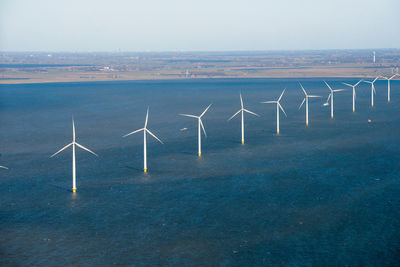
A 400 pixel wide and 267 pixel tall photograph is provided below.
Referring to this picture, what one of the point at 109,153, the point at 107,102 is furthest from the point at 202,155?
the point at 107,102

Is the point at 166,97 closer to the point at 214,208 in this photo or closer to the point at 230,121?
the point at 230,121

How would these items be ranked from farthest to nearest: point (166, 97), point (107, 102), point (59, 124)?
point (166, 97)
point (107, 102)
point (59, 124)

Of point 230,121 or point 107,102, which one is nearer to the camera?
point 230,121

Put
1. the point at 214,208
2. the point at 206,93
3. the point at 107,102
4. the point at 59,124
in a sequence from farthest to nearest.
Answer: the point at 206,93, the point at 107,102, the point at 59,124, the point at 214,208

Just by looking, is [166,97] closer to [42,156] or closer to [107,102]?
[107,102]

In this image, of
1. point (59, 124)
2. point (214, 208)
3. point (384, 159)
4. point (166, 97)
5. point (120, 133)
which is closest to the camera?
point (214, 208)

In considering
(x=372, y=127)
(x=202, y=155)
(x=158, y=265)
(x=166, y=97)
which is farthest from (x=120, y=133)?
(x=166, y=97)
